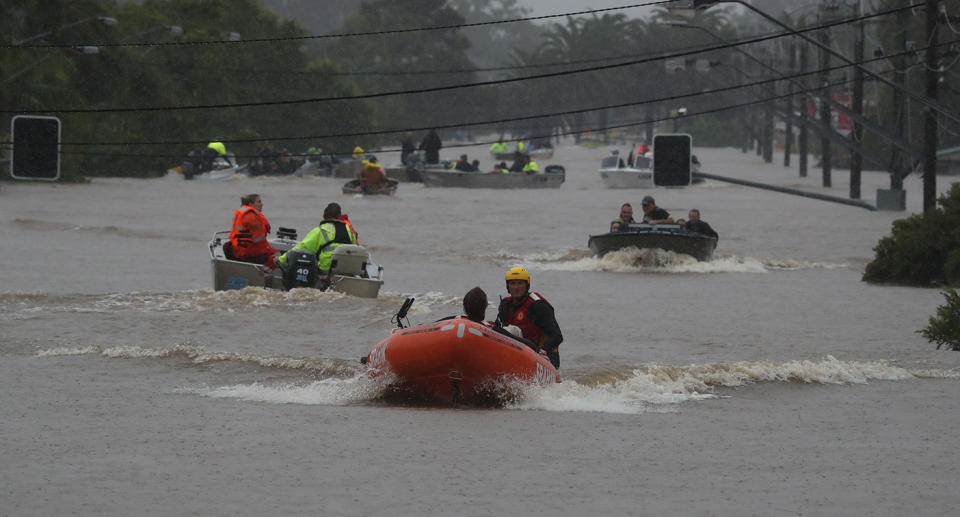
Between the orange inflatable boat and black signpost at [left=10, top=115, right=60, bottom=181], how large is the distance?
15.9 m

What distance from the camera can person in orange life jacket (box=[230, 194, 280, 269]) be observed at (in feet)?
78.9

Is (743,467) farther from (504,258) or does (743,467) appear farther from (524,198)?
(524,198)

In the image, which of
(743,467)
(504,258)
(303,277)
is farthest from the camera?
(504,258)

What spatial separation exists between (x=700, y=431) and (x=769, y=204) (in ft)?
153

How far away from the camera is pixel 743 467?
11.9 m

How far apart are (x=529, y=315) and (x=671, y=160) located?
1840 centimetres

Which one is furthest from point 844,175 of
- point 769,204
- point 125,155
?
point 125,155

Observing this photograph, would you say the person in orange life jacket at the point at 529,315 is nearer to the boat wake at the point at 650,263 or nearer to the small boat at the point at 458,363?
the small boat at the point at 458,363

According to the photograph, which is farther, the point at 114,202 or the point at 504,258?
the point at 114,202

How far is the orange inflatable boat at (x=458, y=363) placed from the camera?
1439 cm

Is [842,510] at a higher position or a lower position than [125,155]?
lower

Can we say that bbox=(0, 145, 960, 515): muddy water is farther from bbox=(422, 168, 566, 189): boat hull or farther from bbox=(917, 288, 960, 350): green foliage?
bbox=(422, 168, 566, 189): boat hull

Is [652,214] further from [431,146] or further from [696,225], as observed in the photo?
[431,146]

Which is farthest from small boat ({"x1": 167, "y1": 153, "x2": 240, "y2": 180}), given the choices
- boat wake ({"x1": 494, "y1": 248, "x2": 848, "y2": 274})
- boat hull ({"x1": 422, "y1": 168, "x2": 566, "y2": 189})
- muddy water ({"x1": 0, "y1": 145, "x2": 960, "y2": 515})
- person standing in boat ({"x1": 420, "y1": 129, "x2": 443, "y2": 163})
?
boat wake ({"x1": 494, "y1": 248, "x2": 848, "y2": 274})
